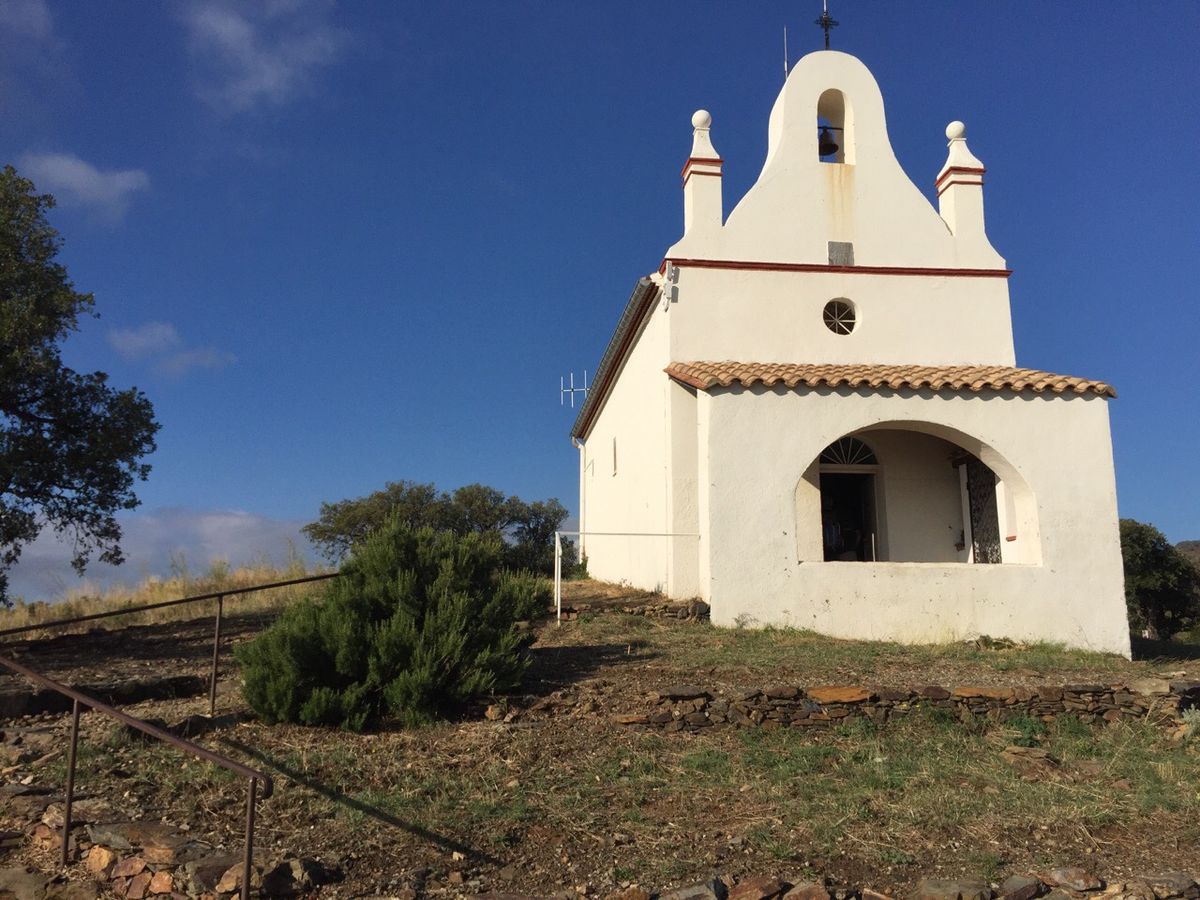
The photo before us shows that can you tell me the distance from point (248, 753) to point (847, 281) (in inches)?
436

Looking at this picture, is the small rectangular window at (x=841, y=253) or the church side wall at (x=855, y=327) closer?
the church side wall at (x=855, y=327)

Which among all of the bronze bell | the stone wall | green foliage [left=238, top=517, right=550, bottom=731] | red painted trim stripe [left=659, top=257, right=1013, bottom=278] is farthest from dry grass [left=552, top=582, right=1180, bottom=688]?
the bronze bell

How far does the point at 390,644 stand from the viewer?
739 cm

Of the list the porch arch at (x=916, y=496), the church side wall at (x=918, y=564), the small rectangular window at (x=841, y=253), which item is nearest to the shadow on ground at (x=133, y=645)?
the church side wall at (x=918, y=564)

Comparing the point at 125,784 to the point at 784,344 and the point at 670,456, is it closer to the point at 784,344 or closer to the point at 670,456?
the point at 670,456

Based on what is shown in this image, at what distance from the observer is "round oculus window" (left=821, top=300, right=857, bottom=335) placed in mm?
14047

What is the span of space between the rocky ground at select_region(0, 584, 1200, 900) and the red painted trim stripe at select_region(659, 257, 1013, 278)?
7.22 m

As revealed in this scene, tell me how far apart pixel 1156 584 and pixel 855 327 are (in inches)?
878

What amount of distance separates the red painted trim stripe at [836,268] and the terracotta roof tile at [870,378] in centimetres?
174

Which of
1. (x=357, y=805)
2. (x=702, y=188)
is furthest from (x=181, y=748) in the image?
(x=702, y=188)

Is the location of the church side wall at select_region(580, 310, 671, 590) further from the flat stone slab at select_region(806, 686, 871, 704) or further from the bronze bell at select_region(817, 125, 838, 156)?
the flat stone slab at select_region(806, 686, 871, 704)

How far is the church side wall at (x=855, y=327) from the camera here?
533 inches

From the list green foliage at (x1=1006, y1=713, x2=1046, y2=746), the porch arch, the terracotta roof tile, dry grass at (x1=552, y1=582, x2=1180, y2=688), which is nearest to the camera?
green foliage at (x1=1006, y1=713, x2=1046, y2=746)

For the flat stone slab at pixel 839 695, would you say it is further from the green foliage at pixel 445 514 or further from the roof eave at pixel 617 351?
the green foliage at pixel 445 514
